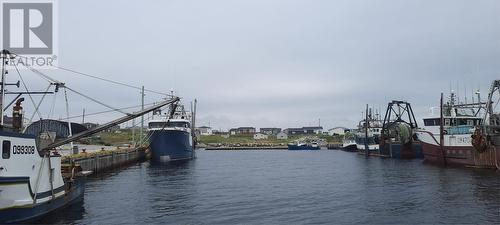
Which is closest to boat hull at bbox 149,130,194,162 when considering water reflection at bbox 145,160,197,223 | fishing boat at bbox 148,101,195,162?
fishing boat at bbox 148,101,195,162

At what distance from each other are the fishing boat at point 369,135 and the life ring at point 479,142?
46437mm

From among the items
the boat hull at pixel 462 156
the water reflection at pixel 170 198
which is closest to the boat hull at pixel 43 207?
the water reflection at pixel 170 198

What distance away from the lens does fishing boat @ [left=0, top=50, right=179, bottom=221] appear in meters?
19.3

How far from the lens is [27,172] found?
20875mm

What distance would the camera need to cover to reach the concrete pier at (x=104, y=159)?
47950mm

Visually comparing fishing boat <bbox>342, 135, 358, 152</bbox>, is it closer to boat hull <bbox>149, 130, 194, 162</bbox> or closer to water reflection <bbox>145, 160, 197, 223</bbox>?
boat hull <bbox>149, 130, 194, 162</bbox>

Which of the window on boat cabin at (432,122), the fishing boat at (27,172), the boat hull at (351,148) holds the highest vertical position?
the window on boat cabin at (432,122)

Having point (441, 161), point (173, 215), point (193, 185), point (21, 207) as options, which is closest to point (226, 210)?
point (173, 215)

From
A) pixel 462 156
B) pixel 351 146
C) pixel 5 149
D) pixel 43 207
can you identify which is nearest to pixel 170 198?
pixel 43 207

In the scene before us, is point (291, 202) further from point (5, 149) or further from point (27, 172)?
point (5, 149)

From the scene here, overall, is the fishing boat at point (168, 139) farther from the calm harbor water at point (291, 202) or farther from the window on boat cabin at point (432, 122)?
the window on boat cabin at point (432, 122)

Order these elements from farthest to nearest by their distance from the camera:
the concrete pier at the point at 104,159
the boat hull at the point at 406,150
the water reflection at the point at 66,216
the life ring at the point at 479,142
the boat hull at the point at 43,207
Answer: the boat hull at the point at 406,150 → the life ring at the point at 479,142 → the concrete pier at the point at 104,159 → the water reflection at the point at 66,216 → the boat hull at the point at 43,207

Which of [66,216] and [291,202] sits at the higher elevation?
[66,216]

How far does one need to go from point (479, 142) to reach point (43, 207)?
48.2 m
